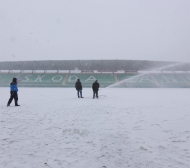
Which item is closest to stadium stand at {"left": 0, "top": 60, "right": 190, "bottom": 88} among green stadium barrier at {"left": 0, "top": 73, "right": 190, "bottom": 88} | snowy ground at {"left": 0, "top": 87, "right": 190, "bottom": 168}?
green stadium barrier at {"left": 0, "top": 73, "right": 190, "bottom": 88}

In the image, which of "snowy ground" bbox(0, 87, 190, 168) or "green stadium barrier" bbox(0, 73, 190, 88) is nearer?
"snowy ground" bbox(0, 87, 190, 168)

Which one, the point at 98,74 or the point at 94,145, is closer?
the point at 94,145

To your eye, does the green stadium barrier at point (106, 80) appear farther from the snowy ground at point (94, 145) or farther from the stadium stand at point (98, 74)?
the snowy ground at point (94, 145)

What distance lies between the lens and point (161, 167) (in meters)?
2.26

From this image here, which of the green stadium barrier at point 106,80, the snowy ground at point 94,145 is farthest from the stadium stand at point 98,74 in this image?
the snowy ground at point 94,145

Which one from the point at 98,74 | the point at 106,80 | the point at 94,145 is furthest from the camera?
the point at 98,74

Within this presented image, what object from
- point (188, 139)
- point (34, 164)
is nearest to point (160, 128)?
point (188, 139)

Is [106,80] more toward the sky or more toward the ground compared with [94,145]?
more toward the sky

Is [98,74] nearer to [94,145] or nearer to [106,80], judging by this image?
[106,80]

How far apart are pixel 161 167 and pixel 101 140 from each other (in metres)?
1.33

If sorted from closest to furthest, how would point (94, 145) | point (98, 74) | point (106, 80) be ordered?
point (94, 145), point (106, 80), point (98, 74)

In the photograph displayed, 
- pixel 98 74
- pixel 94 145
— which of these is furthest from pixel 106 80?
pixel 94 145

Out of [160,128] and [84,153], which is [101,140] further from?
[160,128]

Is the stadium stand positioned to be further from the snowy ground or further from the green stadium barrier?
the snowy ground
